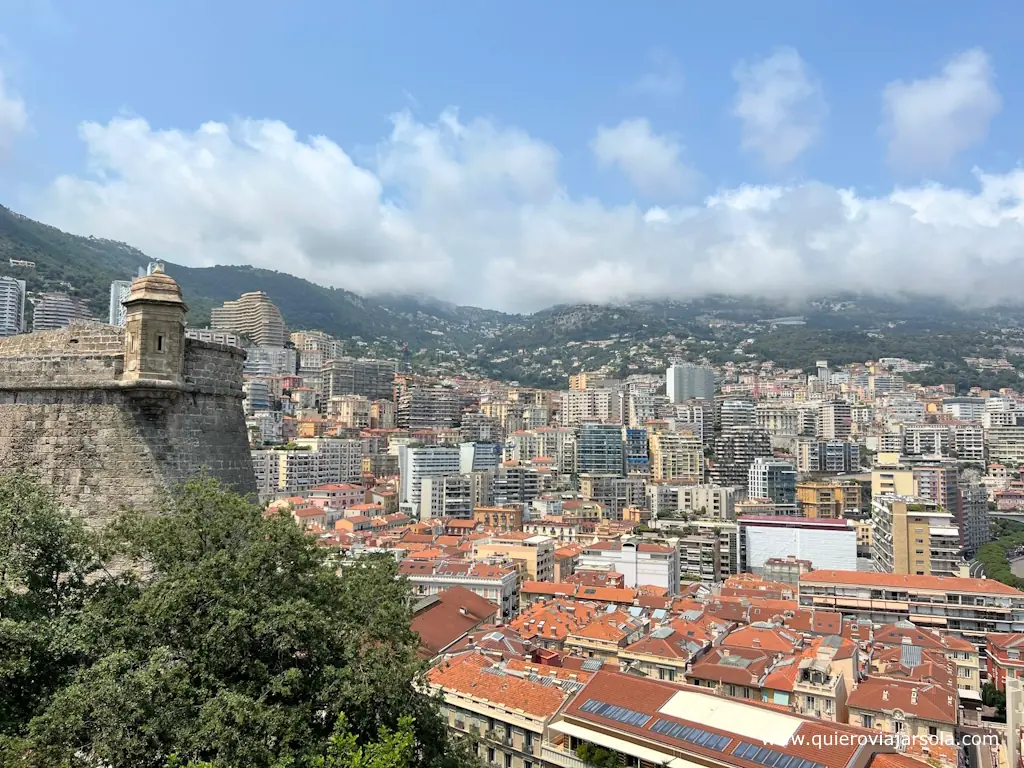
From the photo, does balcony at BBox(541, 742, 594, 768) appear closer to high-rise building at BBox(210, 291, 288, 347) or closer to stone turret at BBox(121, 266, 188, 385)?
stone turret at BBox(121, 266, 188, 385)

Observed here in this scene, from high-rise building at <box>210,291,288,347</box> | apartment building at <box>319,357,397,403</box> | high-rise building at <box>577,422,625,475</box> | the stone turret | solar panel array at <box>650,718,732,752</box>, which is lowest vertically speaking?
solar panel array at <box>650,718,732,752</box>

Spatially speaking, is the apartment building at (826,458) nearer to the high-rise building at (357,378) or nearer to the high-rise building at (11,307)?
the high-rise building at (357,378)

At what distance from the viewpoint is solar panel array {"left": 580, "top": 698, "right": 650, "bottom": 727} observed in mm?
19812

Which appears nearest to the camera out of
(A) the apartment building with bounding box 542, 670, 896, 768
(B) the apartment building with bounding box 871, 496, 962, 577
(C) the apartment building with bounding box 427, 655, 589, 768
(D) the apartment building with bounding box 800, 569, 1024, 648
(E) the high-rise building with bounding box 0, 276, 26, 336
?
(A) the apartment building with bounding box 542, 670, 896, 768

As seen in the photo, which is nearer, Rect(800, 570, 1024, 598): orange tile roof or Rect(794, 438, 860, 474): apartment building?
Rect(800, 570, 1024, 598): orange tile roof

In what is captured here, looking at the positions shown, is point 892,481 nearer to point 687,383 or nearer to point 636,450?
point 636,450

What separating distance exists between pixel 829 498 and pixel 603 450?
2937cm

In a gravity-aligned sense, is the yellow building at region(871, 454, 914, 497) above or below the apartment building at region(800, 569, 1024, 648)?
above

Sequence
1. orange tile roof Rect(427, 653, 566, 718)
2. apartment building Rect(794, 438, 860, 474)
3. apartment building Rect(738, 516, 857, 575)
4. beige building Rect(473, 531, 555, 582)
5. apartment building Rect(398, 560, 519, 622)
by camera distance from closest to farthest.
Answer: orange tile roof Rect(427, 653, 566, 718) < apartment building Rect(398, 560, 519, 622) < beige building Rect(473, 531, 555, 582) < apartment building Rect(738, 516, 857, 575) < apartment building Rect(794, 438, 860, 474)

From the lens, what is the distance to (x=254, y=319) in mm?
152500

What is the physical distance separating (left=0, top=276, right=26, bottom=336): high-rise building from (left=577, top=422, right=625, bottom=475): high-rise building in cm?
8095

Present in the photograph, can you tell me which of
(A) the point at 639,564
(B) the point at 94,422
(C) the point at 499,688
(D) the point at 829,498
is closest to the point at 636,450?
(D) the point at 829,498

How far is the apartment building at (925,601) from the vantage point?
39969 millimetres

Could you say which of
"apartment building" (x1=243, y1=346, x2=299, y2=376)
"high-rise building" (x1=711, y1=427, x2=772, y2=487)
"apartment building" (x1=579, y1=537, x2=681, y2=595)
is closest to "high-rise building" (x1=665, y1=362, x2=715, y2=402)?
"high-rise building" (x1=711, y1=427, x2=772, y2=487)
